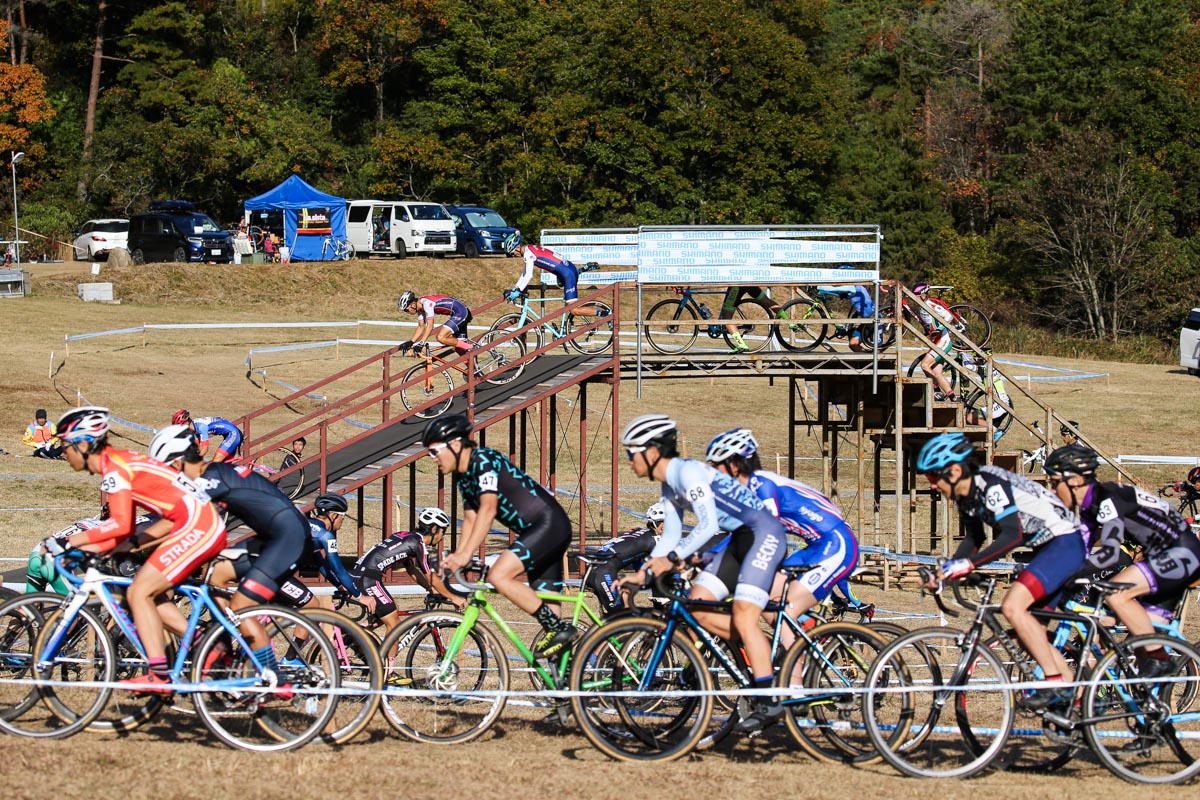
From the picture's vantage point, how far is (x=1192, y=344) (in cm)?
4041

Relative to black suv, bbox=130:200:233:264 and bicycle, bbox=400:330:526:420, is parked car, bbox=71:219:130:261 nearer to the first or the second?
black suv, bbox=130:200:233:264

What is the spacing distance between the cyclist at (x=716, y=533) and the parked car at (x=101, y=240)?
1691 inches

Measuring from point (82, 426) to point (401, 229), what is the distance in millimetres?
41666

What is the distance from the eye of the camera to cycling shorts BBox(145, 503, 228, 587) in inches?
335

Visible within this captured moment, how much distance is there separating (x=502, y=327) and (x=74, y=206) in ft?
149

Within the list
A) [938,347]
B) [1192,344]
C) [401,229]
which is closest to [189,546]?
[938,347]

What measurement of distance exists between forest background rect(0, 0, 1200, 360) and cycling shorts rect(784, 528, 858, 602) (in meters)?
45.4

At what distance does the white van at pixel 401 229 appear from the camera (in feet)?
163

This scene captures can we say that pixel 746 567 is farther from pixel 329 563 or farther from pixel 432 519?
pixel 432 519

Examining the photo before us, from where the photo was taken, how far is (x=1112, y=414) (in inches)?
1361

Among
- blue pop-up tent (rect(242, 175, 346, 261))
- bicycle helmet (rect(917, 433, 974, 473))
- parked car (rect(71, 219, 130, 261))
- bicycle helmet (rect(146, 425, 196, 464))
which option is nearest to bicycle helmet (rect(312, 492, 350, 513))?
bicycle helmet (rect(146, 425, 196, 464))

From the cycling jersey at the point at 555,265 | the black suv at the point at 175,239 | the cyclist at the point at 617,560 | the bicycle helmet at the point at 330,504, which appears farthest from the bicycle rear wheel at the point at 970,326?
the black suv at the point at 175,239

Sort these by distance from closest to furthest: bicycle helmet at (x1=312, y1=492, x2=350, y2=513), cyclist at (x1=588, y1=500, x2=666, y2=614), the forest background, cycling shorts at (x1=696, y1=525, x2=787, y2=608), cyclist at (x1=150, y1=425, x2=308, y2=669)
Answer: cycling shorts at (x1=696, y1=525, x2=787, y2=608) < cyclist at (x1=150, y1=425, x2=308, y2=669) < cyclist at (x1=588, y1=500, x2=666, y2=614) < bicycle helmet at (x1=312, y1=492, x2=350, y2=513) < the forest background

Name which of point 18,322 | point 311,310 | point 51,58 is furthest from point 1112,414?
point 51,58
